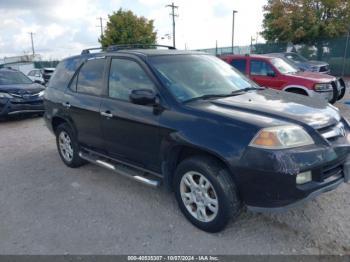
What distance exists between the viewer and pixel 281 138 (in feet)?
8.94

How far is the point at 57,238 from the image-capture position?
3.23m

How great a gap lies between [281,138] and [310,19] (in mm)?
21564

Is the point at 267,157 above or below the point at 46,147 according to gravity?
above

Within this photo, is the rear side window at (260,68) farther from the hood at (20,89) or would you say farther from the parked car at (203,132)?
the hood at (20,89)

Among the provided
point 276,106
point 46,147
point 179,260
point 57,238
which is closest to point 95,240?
point 57,238

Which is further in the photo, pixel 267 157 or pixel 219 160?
pixel 219 160

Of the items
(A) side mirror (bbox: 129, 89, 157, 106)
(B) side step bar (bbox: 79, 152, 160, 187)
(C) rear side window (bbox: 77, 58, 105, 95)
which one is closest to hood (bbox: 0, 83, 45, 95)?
(C) rear side window (bbox: 77, 58, 105, 95)

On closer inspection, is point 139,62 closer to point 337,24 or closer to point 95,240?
point 95,240

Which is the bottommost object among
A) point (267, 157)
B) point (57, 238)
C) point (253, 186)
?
point (57, 238)

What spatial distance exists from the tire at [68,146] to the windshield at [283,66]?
6145mm

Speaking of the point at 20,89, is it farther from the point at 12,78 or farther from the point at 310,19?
the point at 310,19

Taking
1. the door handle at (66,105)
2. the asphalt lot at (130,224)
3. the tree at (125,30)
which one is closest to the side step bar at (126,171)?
the asphalt lot at (130,224)

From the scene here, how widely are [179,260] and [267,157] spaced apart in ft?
3.92

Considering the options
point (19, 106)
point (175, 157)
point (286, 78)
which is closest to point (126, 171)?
point (175, 157)
